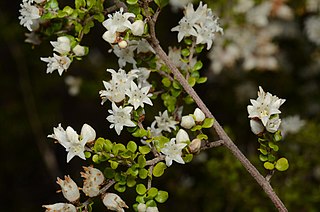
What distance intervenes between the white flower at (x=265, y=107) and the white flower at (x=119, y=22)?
43cm

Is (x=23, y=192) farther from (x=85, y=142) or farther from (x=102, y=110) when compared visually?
(x=85, y=142)

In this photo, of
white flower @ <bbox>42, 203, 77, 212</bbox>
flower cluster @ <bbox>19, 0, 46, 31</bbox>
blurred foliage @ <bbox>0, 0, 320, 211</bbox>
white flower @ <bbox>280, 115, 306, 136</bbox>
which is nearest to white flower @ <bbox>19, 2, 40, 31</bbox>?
flower cluster @ <bbox>19, 0, 46, 31</bbox>

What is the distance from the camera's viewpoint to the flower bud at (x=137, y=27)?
1.87 metres

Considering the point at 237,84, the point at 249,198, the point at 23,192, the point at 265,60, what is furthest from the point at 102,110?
the point at 249,198

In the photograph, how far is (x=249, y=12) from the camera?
3.47m

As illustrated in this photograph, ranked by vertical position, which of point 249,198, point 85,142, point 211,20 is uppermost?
point 211,20

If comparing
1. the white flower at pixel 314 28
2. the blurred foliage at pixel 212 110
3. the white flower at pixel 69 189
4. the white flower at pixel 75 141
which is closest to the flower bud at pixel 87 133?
the white flower at pixel 75 141

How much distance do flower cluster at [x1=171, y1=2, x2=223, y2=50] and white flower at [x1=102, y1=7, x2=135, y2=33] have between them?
25 cm

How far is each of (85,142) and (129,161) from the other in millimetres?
140

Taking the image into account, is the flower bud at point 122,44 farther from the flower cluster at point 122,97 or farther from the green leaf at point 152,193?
the green leaf at point 152,193

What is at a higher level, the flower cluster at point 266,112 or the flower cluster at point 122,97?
the flower cluster at point 122,97

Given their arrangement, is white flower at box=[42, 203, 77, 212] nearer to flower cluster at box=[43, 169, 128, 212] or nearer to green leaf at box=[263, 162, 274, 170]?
flower cluster at box=[43, 169, 128, 212]

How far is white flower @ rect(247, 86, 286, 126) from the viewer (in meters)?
1.85

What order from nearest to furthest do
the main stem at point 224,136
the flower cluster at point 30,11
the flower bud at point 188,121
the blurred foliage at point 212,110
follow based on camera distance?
the main stem at point 224,136
the flower bud at point 188,121
the flower cluster at point 30,11
the blurred foliage at point 212,110
